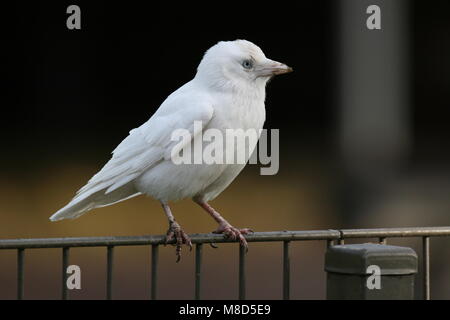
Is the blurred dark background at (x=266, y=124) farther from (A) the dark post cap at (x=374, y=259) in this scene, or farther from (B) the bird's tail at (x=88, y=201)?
(A) the dark post cap at (x=374, y=259)

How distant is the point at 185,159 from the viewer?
4.24 meters

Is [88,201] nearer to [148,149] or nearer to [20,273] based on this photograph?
[148,149]

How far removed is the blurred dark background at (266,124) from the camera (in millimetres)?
7348

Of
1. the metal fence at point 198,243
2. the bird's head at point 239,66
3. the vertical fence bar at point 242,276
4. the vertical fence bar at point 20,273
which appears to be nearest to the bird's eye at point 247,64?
the bird's head at point 239,66

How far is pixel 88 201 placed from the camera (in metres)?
4.38

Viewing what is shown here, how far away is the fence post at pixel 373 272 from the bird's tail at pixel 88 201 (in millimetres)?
1357

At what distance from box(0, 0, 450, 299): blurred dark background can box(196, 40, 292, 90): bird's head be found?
3043 millimetres

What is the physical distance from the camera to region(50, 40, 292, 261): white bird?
423 centimetres

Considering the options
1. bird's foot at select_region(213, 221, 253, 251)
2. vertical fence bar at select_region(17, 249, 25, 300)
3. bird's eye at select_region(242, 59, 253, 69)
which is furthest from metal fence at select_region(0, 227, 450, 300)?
bird's eye at select_region(242, 59, 253, 69)

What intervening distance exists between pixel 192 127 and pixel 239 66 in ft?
1.30
